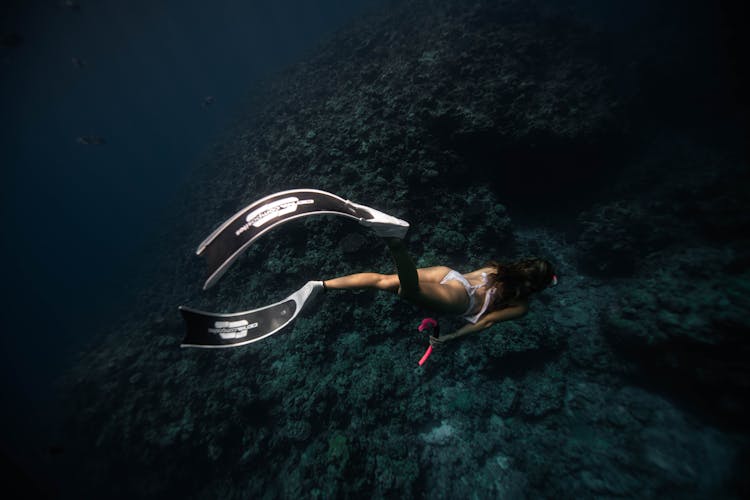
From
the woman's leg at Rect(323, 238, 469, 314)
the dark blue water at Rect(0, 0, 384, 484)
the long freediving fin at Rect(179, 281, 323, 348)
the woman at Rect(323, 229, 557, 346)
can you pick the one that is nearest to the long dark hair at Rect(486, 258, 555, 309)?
the woman at Rect(323, 229, 557, 346)

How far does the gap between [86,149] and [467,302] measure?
14719 cm

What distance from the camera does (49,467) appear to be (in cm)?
853

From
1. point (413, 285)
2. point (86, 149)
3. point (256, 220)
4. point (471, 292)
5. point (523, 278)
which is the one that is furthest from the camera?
point (86, 149)

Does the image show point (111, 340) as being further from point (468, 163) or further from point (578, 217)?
point (578, 217)

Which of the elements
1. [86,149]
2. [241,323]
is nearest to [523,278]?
[241,323]

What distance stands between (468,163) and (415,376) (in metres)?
5.66

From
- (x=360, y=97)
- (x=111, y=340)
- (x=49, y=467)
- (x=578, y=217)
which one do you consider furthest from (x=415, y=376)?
(x=111, y=340)

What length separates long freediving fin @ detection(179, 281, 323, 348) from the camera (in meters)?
3.40

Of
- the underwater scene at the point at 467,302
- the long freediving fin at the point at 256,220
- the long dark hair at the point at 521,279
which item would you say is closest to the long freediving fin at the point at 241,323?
the underwater scene at the point at 467,302

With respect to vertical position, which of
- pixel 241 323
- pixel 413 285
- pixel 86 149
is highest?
pixel 86 149

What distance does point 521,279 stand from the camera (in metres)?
3.27

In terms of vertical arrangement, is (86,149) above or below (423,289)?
above

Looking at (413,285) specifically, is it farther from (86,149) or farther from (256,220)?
(86,149)

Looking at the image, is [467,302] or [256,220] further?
[256,220]
